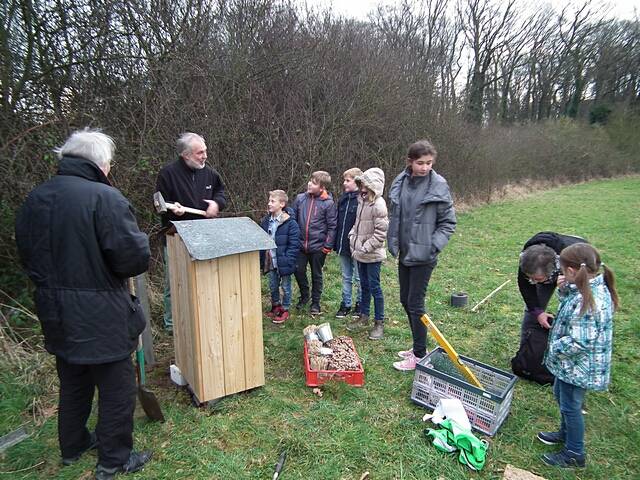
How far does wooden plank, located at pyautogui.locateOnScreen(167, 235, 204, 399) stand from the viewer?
2889 millimetres

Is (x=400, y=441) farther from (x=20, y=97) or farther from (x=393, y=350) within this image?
(x=20, y=97)

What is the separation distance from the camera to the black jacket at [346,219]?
4.82 meters

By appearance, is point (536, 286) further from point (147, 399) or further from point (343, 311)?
point (147, 399)

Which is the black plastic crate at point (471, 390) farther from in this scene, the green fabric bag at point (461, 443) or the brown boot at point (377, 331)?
the brown boot at point (377, 331)

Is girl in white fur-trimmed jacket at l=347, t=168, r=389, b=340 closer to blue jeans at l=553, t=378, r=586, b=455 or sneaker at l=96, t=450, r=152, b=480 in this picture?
A: blue jeans at l=553, t=378, r=586, b=455

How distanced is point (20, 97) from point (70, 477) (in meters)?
3.48

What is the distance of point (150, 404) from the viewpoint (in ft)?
9.21

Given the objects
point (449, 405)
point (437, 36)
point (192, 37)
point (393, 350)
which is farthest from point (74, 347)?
point (437, 36)

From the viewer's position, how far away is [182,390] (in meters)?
3.32

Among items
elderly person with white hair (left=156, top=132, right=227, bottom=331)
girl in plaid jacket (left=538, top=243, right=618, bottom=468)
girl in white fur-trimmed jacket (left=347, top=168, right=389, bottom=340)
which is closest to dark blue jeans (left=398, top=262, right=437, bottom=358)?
girl in white fur-trimmed jacket (left=347, top=168, right=389, bottom=340)

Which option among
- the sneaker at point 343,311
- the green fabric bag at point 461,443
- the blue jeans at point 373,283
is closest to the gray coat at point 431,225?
the blue jeans at point 373,283

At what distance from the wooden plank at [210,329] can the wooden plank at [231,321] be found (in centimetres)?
3

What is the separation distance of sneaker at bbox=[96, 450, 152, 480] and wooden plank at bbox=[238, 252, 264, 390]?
2.96 ft

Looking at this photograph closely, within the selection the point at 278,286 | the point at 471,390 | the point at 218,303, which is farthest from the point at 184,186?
the point at 471,390
